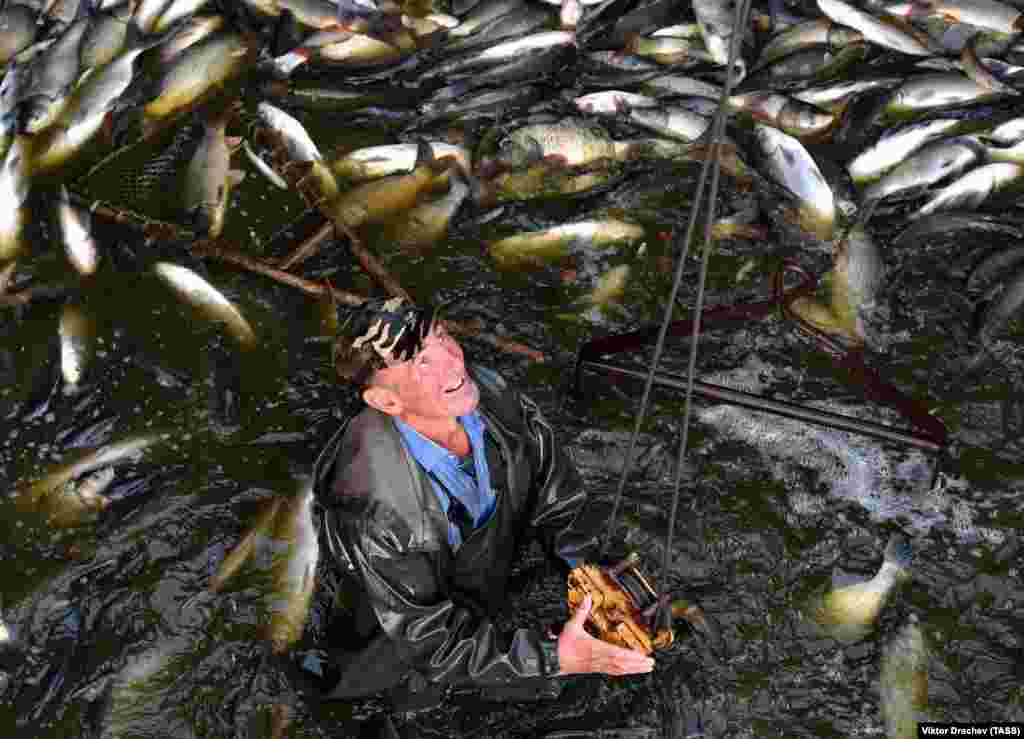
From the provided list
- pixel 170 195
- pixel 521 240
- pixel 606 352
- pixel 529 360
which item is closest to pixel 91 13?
pixel 170 195

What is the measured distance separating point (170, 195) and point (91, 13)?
1513 millimetres

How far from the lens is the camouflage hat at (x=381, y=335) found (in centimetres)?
271

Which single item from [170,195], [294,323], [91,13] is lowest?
[294,323]

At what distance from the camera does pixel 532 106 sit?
5.68m

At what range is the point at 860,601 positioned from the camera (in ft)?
12.2

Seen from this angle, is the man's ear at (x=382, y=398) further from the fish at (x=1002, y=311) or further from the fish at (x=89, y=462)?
the fish at (x=1002, y=311)

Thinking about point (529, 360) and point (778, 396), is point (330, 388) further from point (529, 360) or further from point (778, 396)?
point (778, 396)

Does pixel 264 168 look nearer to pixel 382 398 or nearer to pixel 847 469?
pixel 382 398

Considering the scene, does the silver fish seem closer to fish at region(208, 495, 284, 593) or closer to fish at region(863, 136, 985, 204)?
fish at region(863, 136, 985, 204)

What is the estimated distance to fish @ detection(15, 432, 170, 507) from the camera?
4059 millimetres

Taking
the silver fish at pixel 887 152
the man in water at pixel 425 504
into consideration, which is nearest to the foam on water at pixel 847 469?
the man in water at pixel 425 504

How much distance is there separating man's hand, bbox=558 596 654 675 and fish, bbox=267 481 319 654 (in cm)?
119

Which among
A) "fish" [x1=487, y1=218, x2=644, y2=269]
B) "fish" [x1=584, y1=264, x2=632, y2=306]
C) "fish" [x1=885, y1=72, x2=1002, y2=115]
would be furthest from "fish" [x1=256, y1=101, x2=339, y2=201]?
"fish" [x1=885, y1=72, x2=1002, y2=115]

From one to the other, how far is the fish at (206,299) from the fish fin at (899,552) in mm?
2699
